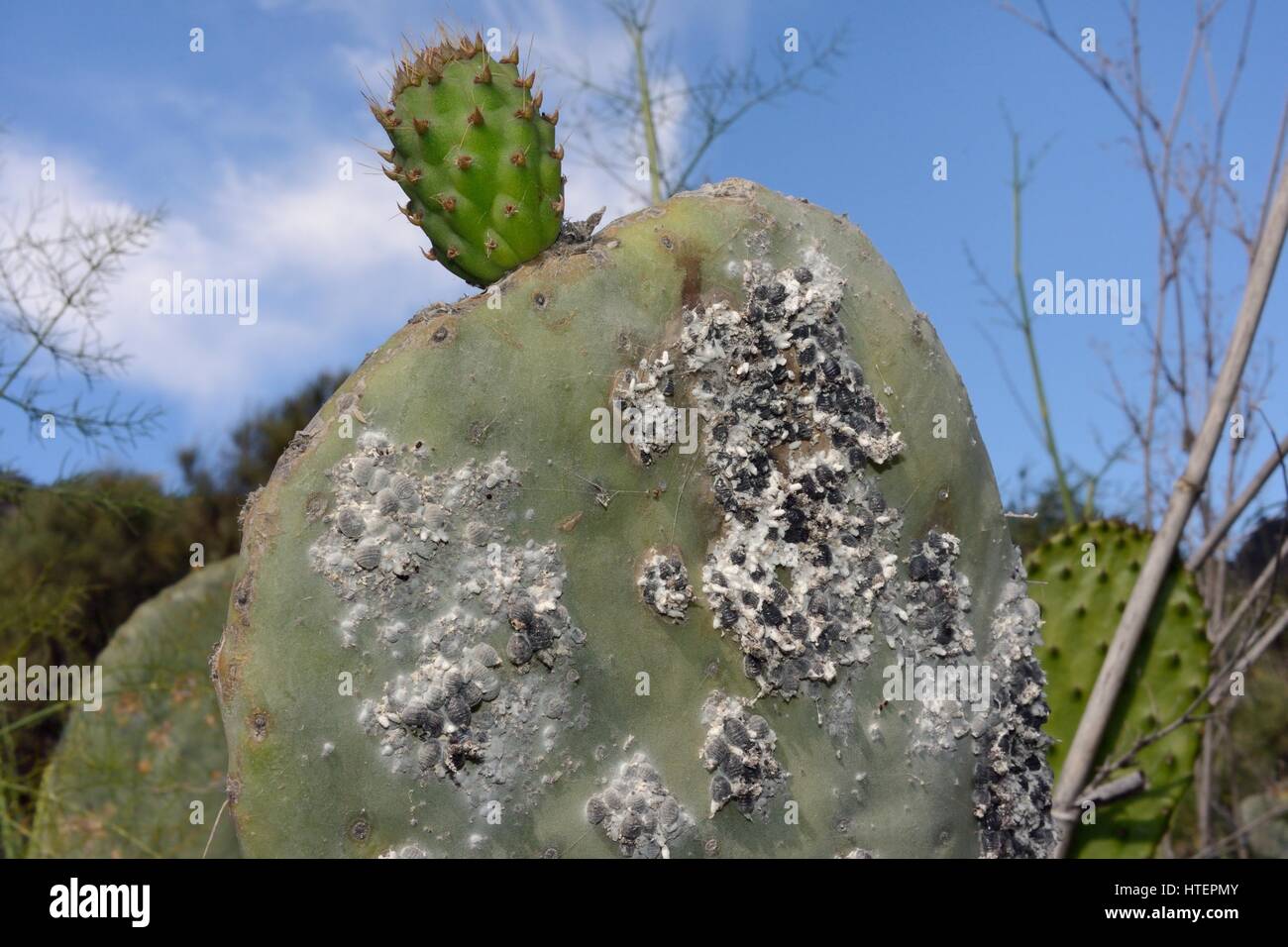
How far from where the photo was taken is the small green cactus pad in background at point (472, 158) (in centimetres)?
97

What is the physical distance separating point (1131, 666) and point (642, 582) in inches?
44.7

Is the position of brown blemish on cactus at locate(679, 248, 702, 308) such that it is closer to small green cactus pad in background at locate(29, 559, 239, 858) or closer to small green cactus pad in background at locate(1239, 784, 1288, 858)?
small green cactus pad in background at locate(29, 559, 239, 858)

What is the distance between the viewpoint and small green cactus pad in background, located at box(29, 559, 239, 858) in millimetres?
2895

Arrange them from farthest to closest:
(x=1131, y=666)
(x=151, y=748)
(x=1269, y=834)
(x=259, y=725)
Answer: (x=1269, y=834) → (x=151, y=748) → (x=1131, y=666) → (x=259, y=725)

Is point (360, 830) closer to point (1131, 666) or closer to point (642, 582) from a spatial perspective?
point (642, 582)

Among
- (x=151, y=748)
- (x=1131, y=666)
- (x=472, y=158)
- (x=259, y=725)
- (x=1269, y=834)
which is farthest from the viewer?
(x=1269, y=834)

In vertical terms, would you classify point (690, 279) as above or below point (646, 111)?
below

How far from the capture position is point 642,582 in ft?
3.12

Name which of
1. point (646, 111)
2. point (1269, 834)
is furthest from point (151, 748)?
point (1269, 834)

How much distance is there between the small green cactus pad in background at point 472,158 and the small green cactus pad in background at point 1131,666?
1.09 metres

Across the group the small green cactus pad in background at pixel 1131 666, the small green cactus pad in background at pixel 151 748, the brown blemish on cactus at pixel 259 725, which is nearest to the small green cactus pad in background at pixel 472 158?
the brown blemish on cactus at pixel 259 725

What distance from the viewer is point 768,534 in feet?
3.27
